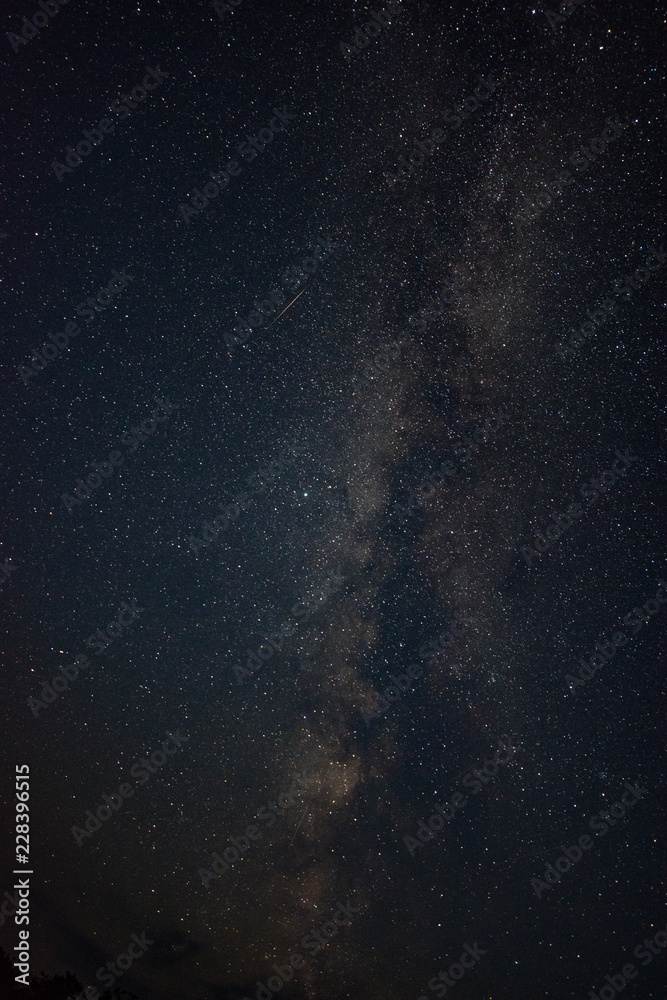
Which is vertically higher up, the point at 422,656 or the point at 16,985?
the point at 422,656

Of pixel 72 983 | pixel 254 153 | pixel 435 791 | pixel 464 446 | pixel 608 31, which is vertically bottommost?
pixel 72 983

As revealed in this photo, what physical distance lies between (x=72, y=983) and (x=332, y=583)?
11404 millimetres

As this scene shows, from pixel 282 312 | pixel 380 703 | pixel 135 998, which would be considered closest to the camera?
pixel 282 312

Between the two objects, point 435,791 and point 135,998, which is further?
point 135,998

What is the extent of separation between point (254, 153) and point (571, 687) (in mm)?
4752

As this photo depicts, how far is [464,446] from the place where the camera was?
13.5ft

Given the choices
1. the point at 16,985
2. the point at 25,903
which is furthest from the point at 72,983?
the point at 25,903

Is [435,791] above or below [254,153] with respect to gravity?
below

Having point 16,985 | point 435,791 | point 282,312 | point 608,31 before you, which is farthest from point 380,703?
point 16,985

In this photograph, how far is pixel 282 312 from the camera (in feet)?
12.6

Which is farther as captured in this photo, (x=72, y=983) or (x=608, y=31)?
(x=72, y=983)

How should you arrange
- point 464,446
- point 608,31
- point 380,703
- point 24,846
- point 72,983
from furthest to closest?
1. point 72,983
2. point 24,846
3. point 380,703
4. point 464,446
5. point 608,31

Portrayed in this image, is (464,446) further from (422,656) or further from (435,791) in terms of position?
(435,791)

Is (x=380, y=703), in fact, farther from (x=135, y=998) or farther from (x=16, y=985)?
(x=16, y=985)
